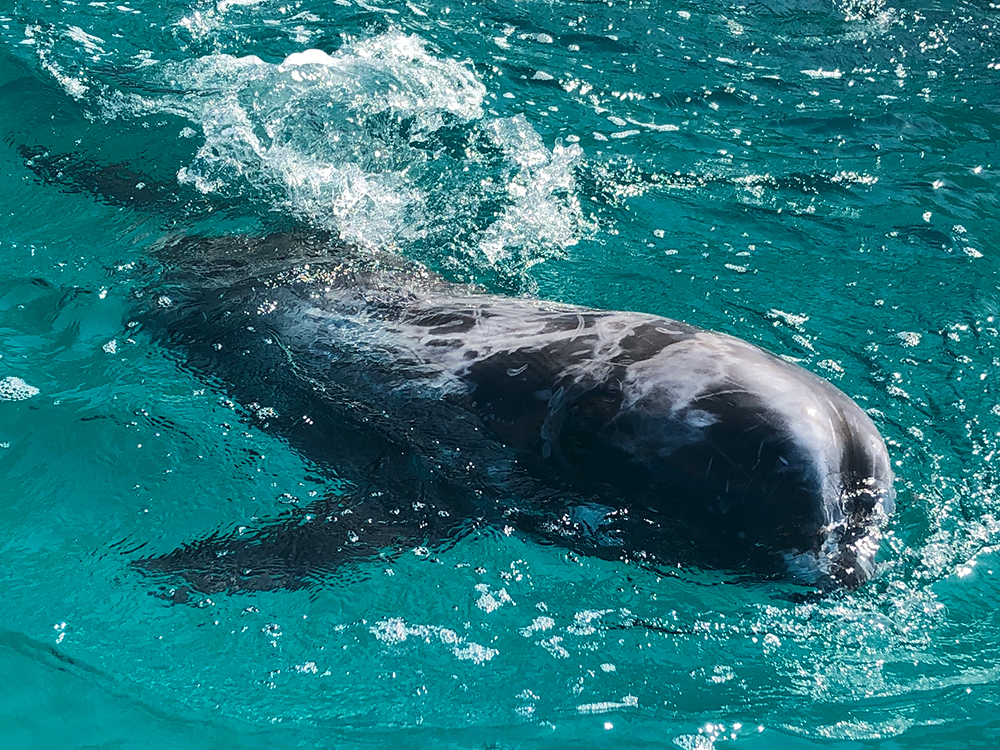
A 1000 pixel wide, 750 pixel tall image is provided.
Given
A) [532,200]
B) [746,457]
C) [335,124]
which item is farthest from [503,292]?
[335,124]

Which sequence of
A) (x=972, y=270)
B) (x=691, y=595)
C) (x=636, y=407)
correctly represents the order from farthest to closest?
(x=972, y=270) → (x=691, y=595) → (x=636, y=407)

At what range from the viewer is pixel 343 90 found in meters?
8.90

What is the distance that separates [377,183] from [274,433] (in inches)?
118

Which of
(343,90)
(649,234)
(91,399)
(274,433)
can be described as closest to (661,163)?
(649,234)

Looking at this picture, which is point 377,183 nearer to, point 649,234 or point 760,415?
point 649,234

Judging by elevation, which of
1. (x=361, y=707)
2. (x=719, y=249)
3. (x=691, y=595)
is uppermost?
(x=719, y=249)

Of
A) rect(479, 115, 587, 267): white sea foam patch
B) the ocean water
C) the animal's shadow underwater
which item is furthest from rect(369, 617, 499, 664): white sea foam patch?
rect(479, 115, 587, 267): white sea foam patch

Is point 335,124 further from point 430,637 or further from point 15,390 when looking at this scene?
point 430,637

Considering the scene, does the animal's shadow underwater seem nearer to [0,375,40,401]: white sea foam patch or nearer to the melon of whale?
the melon of whale

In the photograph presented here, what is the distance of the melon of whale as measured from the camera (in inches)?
149

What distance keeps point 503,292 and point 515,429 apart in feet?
6.62

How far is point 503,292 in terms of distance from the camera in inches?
246

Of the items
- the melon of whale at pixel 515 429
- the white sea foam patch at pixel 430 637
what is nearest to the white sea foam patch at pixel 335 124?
the melon of whale at pixel 515 429

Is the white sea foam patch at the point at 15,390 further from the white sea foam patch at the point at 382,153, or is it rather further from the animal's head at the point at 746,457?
the animal's head at the point at 746,457
